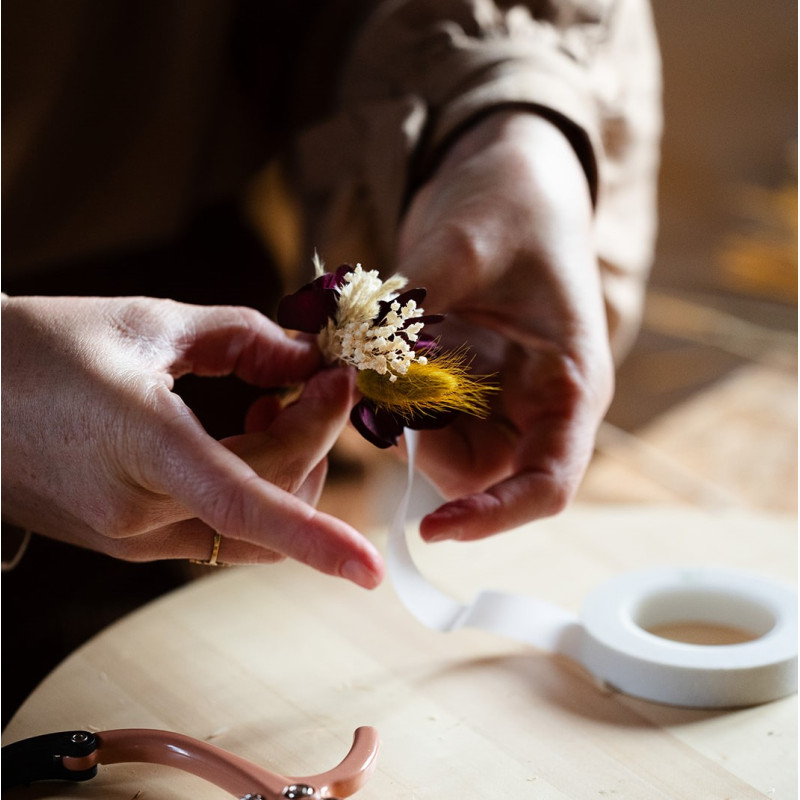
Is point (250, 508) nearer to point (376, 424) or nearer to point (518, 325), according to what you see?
point (376, 424)

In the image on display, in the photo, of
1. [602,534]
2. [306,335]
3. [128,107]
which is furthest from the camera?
[128,107]

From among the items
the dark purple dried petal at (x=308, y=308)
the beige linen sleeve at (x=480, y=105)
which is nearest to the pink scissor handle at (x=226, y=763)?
the dark purple dried petal at (x=308, y=308)

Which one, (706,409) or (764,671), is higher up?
(764,671)

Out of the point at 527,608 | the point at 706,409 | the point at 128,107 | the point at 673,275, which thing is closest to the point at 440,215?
the point at 527,608

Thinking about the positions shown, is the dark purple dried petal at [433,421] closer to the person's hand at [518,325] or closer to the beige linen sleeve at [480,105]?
the person's hand at [518,325]

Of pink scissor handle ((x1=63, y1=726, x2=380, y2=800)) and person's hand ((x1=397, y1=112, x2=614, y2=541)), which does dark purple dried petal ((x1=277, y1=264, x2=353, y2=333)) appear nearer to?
person's hand ((x1=397, y1=112, x2=614, y2=541))

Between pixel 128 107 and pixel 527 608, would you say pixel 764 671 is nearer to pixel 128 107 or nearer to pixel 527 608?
pixel 527 608
